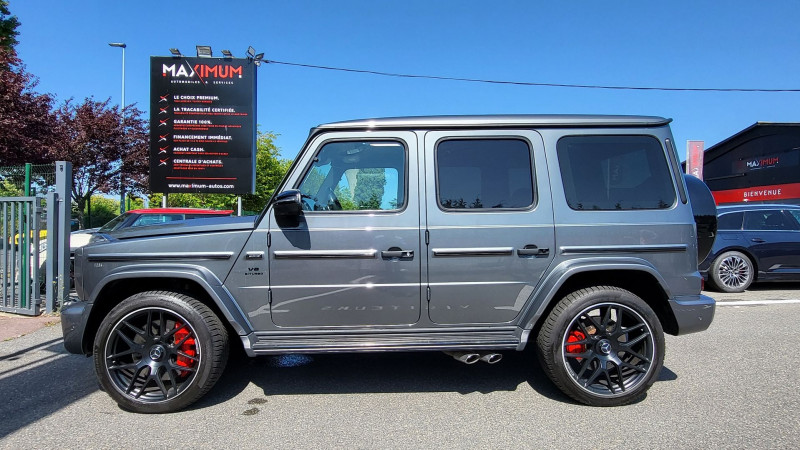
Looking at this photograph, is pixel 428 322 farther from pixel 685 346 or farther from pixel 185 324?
A: pixel 685 346

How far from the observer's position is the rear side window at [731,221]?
25.1 ft

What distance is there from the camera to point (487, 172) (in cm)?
325

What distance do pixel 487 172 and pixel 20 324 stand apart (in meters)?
6.24

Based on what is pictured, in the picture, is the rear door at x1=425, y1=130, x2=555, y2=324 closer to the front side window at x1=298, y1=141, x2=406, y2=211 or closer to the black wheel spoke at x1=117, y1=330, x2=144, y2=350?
the front side window at x1=298, y1=141, x2=406, y2=211

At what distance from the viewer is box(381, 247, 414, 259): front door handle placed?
3059mm

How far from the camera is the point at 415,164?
318 centimetres

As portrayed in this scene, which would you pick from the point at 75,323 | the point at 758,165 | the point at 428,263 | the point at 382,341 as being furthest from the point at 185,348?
the point at 758,165

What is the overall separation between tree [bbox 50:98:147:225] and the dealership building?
79.7 ft

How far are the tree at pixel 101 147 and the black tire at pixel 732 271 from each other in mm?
17466

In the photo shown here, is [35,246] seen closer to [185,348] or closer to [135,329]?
[135,329]

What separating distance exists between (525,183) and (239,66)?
1042 centimetres

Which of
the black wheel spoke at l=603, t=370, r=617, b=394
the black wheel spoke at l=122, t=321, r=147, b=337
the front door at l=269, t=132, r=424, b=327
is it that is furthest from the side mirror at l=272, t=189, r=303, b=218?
the black wheel spoke at l=603, t=370, r=617, b=394

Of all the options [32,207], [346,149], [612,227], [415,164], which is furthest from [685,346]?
[32,207]

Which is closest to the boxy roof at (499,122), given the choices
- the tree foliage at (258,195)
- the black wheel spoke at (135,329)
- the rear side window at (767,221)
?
the black wheel spoke at (135,329)
